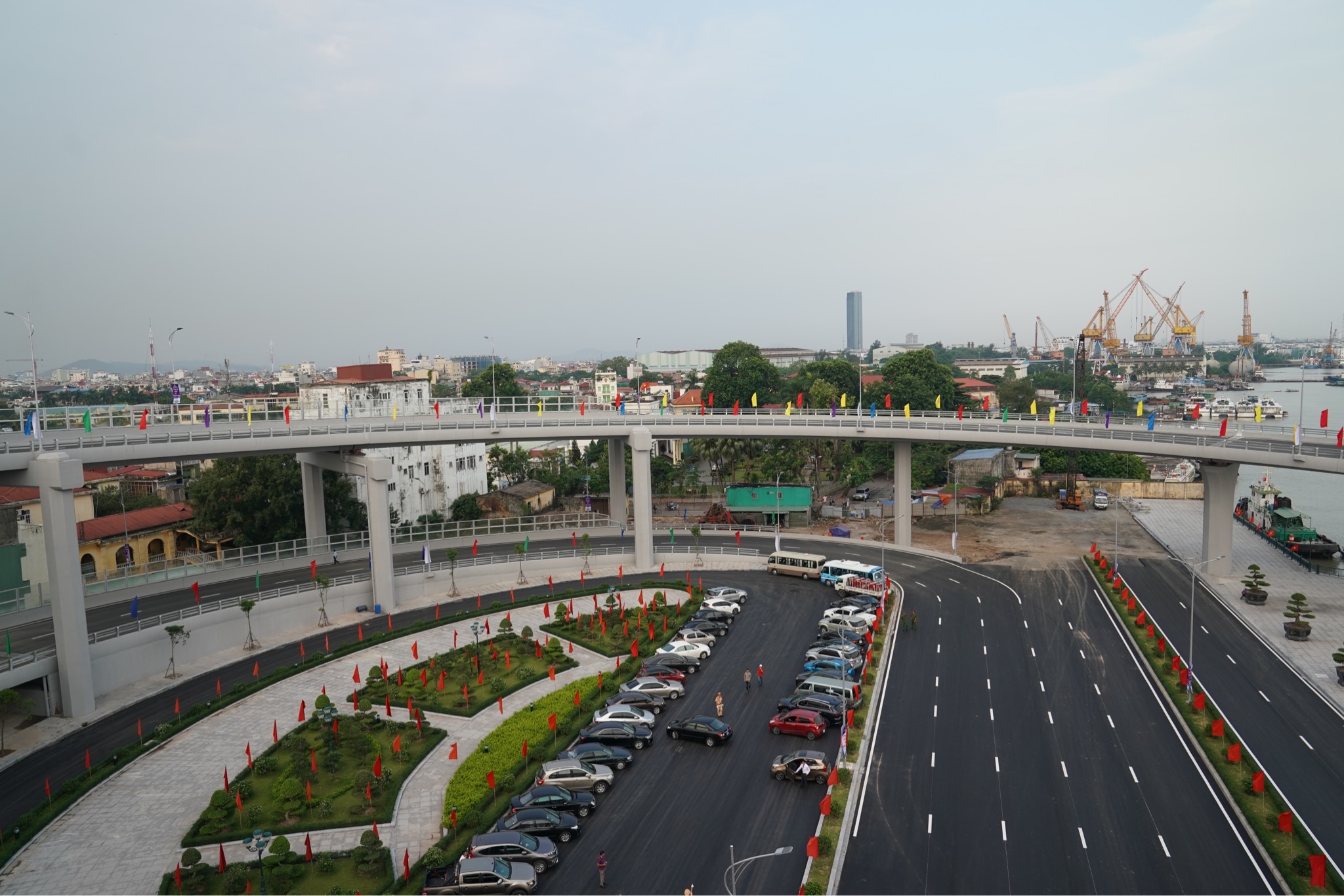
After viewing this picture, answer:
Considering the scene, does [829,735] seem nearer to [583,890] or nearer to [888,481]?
[583,890]

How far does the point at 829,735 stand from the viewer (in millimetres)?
28953

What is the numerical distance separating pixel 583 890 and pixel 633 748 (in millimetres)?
8023

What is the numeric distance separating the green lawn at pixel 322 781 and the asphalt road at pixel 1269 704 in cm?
2771

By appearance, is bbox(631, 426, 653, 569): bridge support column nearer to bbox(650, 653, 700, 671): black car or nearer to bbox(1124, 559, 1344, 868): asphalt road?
bbox(650, 653, 700, 671): black car

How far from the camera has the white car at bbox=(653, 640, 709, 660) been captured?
36.3 meters

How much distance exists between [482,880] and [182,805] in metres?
12.0

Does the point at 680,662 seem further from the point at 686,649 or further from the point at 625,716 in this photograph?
the point at 625,716

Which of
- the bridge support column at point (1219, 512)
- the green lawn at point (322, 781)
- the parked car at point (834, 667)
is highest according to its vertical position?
the bridge support column at point (1219, 512)

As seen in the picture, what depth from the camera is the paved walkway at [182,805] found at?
22219 millimetres

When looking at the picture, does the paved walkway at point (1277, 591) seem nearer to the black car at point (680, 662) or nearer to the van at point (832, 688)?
the van at point (832, 688)

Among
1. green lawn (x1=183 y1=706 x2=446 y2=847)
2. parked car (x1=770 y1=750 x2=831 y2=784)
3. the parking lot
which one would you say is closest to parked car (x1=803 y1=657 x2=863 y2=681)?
the parking lot

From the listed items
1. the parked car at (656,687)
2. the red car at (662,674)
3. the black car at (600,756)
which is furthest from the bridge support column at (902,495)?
the black car at (600,756)

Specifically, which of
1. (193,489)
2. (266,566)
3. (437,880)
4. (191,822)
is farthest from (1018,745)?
(193,489)

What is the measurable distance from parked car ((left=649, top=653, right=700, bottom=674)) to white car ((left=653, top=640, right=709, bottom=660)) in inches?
11.5
